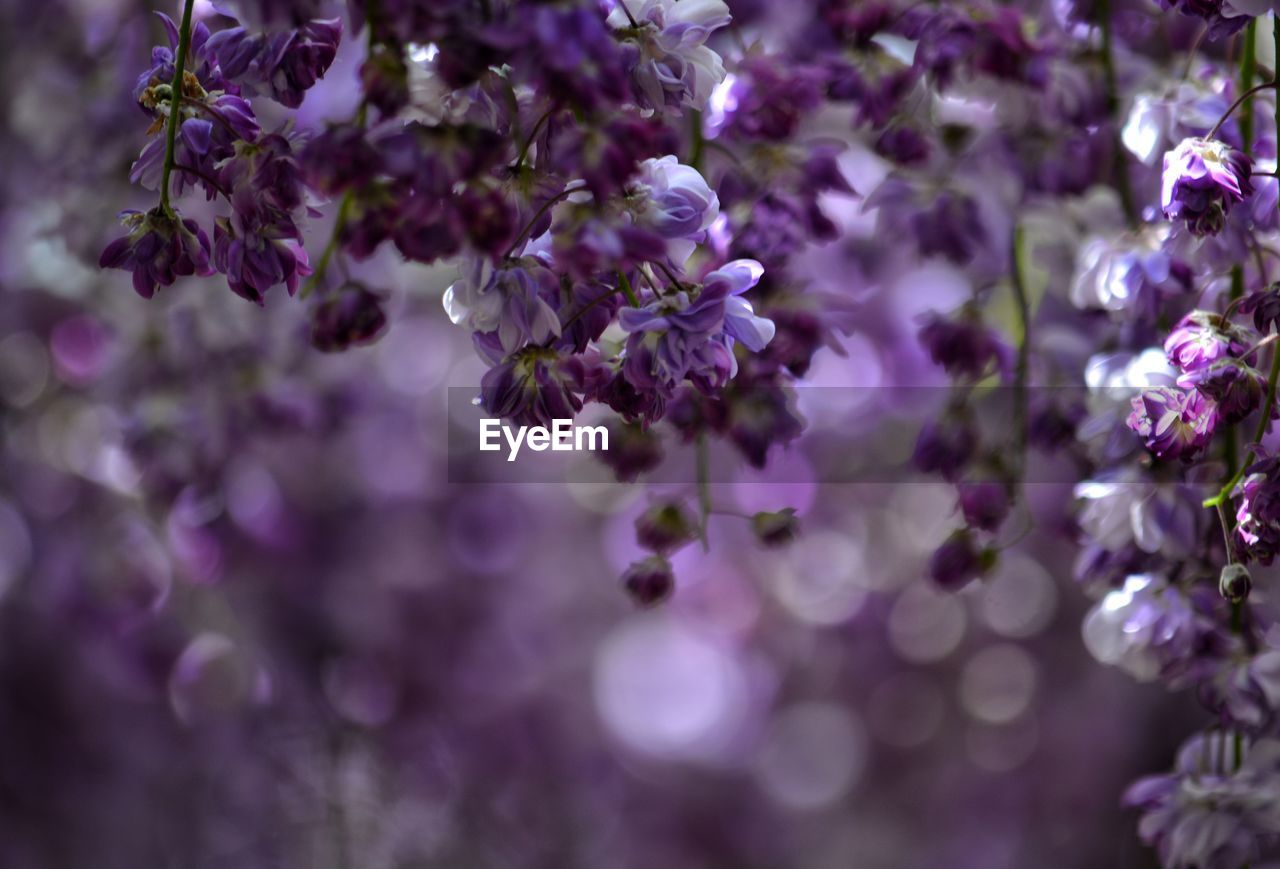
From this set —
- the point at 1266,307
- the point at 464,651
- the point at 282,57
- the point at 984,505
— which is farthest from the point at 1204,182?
the point at 464,651

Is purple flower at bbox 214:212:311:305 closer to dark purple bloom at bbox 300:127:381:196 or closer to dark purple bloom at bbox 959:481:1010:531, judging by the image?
dark purple bloom at bbox 300:127:381:196

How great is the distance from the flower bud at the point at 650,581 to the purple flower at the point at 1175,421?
256mm

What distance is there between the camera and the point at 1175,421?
0.61 metres

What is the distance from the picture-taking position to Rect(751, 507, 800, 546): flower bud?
0.77 meters

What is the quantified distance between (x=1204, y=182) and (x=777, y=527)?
293mm

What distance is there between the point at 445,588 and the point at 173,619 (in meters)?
0.42

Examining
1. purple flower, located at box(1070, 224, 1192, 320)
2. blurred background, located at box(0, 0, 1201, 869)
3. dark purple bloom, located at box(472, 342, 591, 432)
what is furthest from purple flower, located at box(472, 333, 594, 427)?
blurred background, located at box(0, 0, 1201, 869)

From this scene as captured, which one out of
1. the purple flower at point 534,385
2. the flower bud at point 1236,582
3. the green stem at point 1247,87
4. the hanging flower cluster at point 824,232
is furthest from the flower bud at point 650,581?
the green stem at point 1247,87

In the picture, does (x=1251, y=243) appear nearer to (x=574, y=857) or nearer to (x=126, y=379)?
(x=126, y=379)

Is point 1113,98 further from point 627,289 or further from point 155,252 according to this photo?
point 155,252

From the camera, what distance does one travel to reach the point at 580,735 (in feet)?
7.43

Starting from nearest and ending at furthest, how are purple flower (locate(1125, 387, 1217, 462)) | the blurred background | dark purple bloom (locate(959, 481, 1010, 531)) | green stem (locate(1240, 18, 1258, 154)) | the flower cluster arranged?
the flower cluster
purple flower (locate(1125, 387, 1217, 462))
green stem (locate(1240, 18, 1258, 154))
dark purple bloom (locate(959, 481, 1010, 531))
the blurred background

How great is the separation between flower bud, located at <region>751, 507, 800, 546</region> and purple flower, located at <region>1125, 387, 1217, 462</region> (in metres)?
0.21

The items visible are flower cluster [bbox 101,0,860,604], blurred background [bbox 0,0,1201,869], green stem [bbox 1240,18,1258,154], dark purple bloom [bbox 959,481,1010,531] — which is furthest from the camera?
blurred background [bbox 0,0,1201,869]
